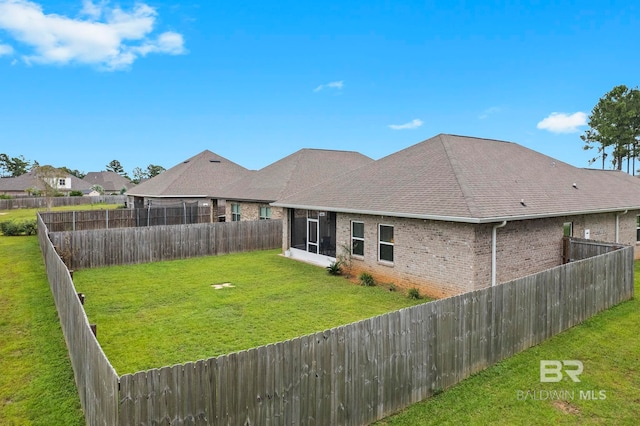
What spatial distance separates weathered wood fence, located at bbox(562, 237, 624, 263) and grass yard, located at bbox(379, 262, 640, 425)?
211 inches

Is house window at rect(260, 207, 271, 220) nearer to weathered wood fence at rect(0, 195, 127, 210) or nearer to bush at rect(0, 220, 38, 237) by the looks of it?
bush at rect(0, 220, 38, 237)

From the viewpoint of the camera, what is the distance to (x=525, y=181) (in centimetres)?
1572

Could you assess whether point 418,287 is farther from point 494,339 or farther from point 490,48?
point 490,48

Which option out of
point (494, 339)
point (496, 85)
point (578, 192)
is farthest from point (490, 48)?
point (494, 339)

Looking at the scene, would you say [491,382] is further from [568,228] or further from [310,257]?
[310,257]

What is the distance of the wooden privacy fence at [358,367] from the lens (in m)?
4.39

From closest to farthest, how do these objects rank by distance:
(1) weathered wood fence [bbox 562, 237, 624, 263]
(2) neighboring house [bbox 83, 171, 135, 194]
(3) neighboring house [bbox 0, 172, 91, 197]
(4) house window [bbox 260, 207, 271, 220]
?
(1) weathered wood fence [bbox 562, 237, 624, 263] → (4) house window [bbox 260, 207, 271, 220] → (3) neighboring house [bbox 0, 172, 91, 197] → (2) neighboring house [bbox 83, 171, 135, 194]

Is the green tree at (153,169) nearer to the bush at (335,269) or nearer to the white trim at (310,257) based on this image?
the white trim at (310,257)

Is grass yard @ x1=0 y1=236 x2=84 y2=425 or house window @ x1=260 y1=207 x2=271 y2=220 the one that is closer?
grass yard @ x1=0 y1=236 x2=84 y2=425

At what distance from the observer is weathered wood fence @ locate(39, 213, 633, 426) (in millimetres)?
4363

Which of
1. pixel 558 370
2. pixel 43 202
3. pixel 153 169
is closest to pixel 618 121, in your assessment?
pixel 558 370

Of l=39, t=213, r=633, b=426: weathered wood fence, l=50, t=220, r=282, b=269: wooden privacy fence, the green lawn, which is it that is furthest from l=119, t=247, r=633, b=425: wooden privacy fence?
l=50, t=220, r=282, b=269: wooden privacy fence

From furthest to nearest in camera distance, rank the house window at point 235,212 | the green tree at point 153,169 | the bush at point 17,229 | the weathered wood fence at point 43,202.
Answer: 1. the green tree at point 153,169
2. the weathered wood fence at point 43,202
3. the house window at point 235,212
4. the bush at point 17,229

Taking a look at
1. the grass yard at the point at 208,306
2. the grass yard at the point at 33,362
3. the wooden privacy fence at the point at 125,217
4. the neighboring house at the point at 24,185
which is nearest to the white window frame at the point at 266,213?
the grass yard at the point at 208,306
